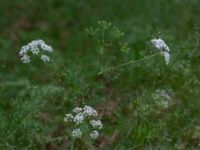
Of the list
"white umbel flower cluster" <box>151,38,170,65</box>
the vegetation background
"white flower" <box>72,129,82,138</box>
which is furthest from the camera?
the vegetation background

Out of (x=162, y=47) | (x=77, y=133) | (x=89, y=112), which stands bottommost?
(x=77, y=133)

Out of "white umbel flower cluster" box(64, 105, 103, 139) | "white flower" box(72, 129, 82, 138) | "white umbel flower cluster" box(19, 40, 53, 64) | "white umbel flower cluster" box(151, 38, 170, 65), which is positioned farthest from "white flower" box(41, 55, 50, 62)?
"white umbel flower cluster" box(151, 38, 170, 65)

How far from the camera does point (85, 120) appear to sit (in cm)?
400

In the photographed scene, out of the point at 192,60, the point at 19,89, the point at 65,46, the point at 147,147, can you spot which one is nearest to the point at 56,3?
the point at 65,46

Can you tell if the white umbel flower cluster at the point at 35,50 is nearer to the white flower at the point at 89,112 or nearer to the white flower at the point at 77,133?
the white flower at the point at 89,112

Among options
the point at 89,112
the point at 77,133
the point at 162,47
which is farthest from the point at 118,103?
the point at 77,133

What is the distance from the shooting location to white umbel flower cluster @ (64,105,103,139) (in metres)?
3.94

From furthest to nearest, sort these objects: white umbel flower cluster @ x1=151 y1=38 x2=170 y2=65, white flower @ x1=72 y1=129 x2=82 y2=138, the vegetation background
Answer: the vegetation background, white umbel flower cluster @ x1=151 y1=38 x2=170 y2=65, white flower @ x1=72 y1=129 x2=82 y2=138

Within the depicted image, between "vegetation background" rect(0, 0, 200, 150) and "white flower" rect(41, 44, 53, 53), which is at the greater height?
"white flower" rect(41, 44, 53, 53)

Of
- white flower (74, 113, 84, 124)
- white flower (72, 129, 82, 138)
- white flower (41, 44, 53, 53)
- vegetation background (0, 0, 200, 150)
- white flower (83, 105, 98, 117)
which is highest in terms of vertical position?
white flower (41, 44, 53, 53)

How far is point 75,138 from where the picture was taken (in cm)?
399

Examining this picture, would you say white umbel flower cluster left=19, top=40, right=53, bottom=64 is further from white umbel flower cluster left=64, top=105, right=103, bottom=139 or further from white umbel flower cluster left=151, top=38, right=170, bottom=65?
white umbel flower cluster left=151, top=38, right=170, bottom=65

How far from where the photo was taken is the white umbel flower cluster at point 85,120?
394 centimetres

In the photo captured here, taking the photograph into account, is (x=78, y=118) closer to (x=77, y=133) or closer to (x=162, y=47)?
(x=77, y=133)
